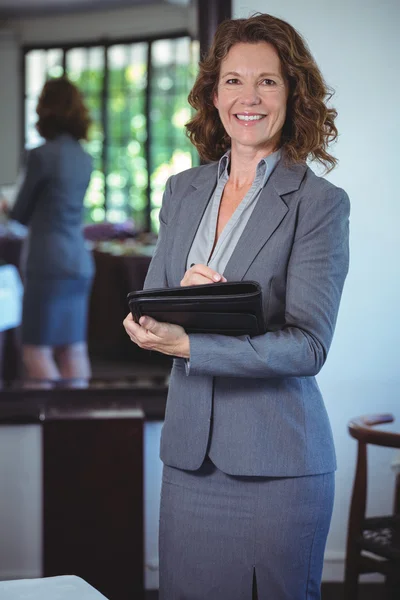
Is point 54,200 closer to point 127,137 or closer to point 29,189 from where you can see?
point 29,189

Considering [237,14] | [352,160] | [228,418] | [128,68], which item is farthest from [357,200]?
[228,418]

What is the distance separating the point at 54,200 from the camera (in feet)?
A: 10.8

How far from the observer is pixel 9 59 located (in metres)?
3.19

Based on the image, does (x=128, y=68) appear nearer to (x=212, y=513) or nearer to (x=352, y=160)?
(x=352, y=160)

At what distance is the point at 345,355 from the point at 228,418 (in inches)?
52.9

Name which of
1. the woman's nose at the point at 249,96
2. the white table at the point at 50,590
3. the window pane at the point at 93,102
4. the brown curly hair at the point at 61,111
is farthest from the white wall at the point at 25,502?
the white table at the point at 50,590

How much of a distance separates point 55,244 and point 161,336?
1948mm

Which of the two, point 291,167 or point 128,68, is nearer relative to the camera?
point 291,167

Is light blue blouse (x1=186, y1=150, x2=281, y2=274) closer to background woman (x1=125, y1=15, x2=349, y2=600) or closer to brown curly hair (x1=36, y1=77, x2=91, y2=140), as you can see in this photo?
background woman (x1=125, y1=15, x2=349, y2=600)

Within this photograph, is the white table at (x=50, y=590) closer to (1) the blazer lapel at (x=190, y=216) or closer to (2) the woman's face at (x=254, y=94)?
(1) the blazer lapel at (x=190, y=216)

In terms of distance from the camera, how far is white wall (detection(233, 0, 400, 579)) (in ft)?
9.16

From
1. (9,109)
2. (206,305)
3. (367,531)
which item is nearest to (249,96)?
(206,305)

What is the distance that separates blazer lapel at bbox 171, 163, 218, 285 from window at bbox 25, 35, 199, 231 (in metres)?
1.30

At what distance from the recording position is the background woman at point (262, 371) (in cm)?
157
